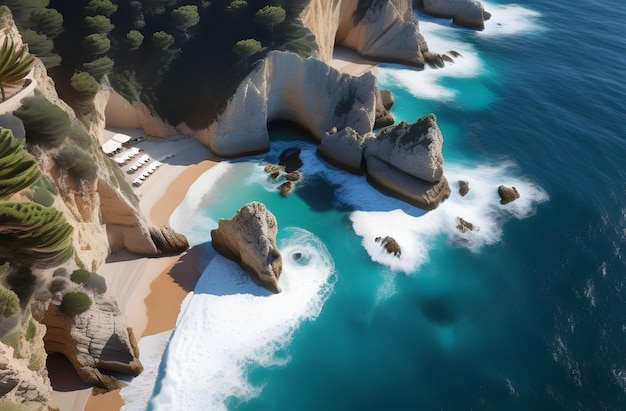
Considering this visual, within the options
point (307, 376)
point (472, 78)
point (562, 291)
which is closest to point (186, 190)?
point (307, 376)

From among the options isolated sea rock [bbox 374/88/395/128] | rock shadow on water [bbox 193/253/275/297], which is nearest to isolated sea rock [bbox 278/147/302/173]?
isolated sea rock [bbox 374/88/395/128]

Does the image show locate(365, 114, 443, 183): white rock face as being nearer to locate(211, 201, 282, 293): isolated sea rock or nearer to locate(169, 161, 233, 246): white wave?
locate(211, 201, 282, 293): isolated sea rock

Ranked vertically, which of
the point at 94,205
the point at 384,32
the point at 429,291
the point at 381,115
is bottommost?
the point at 429,291

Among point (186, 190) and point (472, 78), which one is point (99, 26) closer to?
point (186, 190)

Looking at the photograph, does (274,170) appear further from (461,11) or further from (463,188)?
(461,11)

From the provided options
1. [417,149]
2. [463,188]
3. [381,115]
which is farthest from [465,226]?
[381,115]

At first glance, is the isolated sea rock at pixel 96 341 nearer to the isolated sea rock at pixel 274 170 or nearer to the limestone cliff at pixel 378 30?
the isolated sea rock at pixel 274 170
